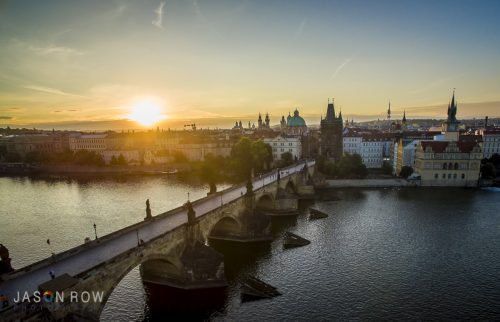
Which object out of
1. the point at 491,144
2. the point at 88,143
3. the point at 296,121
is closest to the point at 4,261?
the point at 491,144

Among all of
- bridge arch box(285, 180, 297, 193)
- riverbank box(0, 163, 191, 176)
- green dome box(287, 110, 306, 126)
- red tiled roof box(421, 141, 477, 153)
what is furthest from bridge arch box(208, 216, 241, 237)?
green dome box(287, 110, 306, 126)

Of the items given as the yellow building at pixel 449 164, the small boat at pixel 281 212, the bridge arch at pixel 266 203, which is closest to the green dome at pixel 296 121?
the yellow building at pixel 449 164

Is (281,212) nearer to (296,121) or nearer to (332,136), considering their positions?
(332,136)

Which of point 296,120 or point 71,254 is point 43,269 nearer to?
point 71,254

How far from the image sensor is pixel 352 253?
3834 centimetres

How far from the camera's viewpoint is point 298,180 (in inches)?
2753

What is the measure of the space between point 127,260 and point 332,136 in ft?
295

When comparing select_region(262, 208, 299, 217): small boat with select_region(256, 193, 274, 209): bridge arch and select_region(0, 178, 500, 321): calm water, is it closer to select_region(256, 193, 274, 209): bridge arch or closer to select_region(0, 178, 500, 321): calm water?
select_region(256, 193, 274, 209): bridge arch

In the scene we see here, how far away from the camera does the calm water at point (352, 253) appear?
27.7 metres

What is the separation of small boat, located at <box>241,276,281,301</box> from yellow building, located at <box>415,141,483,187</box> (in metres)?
58.0

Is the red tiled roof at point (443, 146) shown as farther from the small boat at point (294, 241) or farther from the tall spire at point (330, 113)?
the small boat at point (294, 241)

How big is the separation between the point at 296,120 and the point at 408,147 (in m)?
79.5

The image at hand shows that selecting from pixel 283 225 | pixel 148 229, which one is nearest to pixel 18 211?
pixel 148 229

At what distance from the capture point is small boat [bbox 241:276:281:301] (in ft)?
96.3
